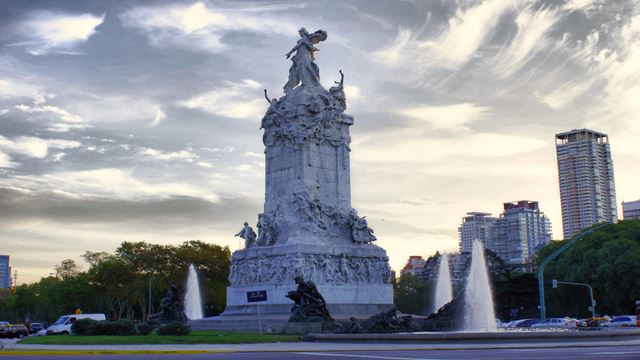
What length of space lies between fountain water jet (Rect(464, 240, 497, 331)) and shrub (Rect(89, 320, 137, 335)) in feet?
51.9

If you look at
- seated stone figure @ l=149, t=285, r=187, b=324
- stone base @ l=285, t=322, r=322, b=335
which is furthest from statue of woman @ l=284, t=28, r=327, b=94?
stone base @ l=285, t=322, r=322, b=335

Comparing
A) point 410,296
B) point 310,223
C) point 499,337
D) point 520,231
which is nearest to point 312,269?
point 310,223

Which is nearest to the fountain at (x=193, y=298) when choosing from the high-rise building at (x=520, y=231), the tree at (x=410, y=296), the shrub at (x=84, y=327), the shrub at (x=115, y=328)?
the shrub at (x=84, y=327)

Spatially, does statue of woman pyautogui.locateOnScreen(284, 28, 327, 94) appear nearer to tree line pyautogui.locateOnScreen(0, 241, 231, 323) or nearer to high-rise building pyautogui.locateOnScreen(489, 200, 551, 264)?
tree line pyautogui.locateOnScreen(0, 241, 231, 323)

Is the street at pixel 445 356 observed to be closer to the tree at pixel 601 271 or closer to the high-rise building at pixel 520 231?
the tree at pixel 601 271

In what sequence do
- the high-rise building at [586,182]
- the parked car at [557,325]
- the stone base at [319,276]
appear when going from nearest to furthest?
the stone base at [319,276] < the parked car at [557,325] < the high-rise building at [586,182]

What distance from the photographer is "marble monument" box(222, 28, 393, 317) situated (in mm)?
43281

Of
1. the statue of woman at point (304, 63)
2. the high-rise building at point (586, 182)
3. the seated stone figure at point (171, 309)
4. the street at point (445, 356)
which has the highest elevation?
the high-rise building at point (586, 182)

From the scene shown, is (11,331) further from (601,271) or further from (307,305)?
(601,271)

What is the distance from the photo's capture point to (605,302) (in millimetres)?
72000

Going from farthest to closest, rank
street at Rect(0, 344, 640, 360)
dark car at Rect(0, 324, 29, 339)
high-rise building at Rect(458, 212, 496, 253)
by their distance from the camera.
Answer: high-rise building at Rect(458, 212, 496, 253), dark car at Rect(0, 324, 29, 339), street at Rect(0, 344, 640, 360)

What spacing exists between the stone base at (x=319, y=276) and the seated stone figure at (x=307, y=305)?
5.04 metres

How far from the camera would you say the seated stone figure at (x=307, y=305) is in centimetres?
3575

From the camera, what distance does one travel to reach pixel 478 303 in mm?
39281
